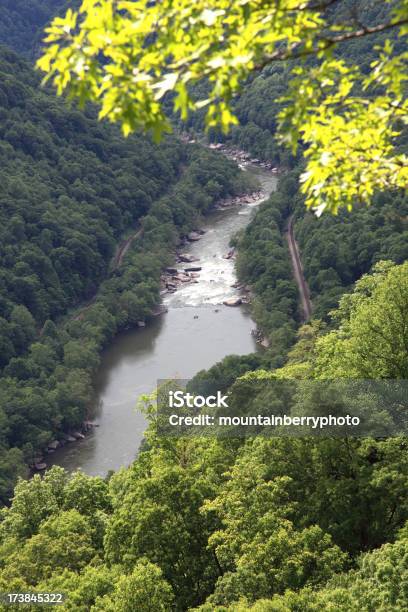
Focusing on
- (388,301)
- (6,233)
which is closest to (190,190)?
(6,233)

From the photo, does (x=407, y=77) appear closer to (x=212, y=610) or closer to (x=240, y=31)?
(x=240, y=31)

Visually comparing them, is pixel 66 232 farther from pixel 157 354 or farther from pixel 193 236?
Answer: pixel 157 354

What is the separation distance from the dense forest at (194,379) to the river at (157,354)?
2201 mm

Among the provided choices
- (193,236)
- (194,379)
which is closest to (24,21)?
(193,236)

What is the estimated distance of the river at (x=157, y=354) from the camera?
57312mm

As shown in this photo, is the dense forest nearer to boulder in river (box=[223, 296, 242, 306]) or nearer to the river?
the river

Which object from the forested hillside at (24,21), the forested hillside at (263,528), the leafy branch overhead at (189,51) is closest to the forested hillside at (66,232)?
the forested hillside at (263,528)

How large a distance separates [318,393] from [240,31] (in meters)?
16.2

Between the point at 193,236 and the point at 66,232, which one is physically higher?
the point at 66,232

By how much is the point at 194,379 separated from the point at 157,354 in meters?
11.4

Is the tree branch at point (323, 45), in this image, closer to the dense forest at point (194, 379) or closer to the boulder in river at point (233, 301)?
the dense forest at point (194, 379)

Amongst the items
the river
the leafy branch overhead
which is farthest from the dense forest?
the river

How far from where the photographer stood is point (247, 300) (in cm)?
8094

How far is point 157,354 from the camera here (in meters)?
72.2
